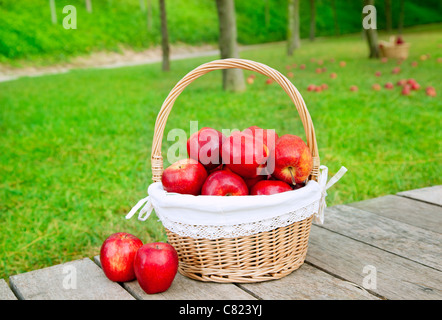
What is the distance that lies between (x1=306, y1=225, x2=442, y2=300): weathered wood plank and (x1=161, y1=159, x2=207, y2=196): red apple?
0.58m

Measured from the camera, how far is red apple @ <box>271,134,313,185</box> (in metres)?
1.78

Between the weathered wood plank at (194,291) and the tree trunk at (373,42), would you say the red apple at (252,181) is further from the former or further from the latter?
the tree trunk at (373,42)

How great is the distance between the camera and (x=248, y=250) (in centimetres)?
171

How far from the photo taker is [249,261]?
5.70 ft

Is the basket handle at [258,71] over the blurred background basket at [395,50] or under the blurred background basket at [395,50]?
under

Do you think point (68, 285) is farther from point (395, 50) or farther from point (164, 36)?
point (395, 50)

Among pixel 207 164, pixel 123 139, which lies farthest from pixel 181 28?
pixel 207 164

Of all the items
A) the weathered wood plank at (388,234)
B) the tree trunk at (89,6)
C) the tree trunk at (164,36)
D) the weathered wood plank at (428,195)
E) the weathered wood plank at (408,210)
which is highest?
the tree trunk at (89,6)

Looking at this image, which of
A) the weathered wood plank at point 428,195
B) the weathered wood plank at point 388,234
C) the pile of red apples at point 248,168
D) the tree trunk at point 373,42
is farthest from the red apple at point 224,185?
the tree trunk at point 373,42

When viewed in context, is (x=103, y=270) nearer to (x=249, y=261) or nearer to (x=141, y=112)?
(x=249, y=261)

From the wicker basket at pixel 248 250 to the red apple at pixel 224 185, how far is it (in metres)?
0.17

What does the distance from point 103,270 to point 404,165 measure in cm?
288

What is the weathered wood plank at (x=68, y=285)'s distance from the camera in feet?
5.60
